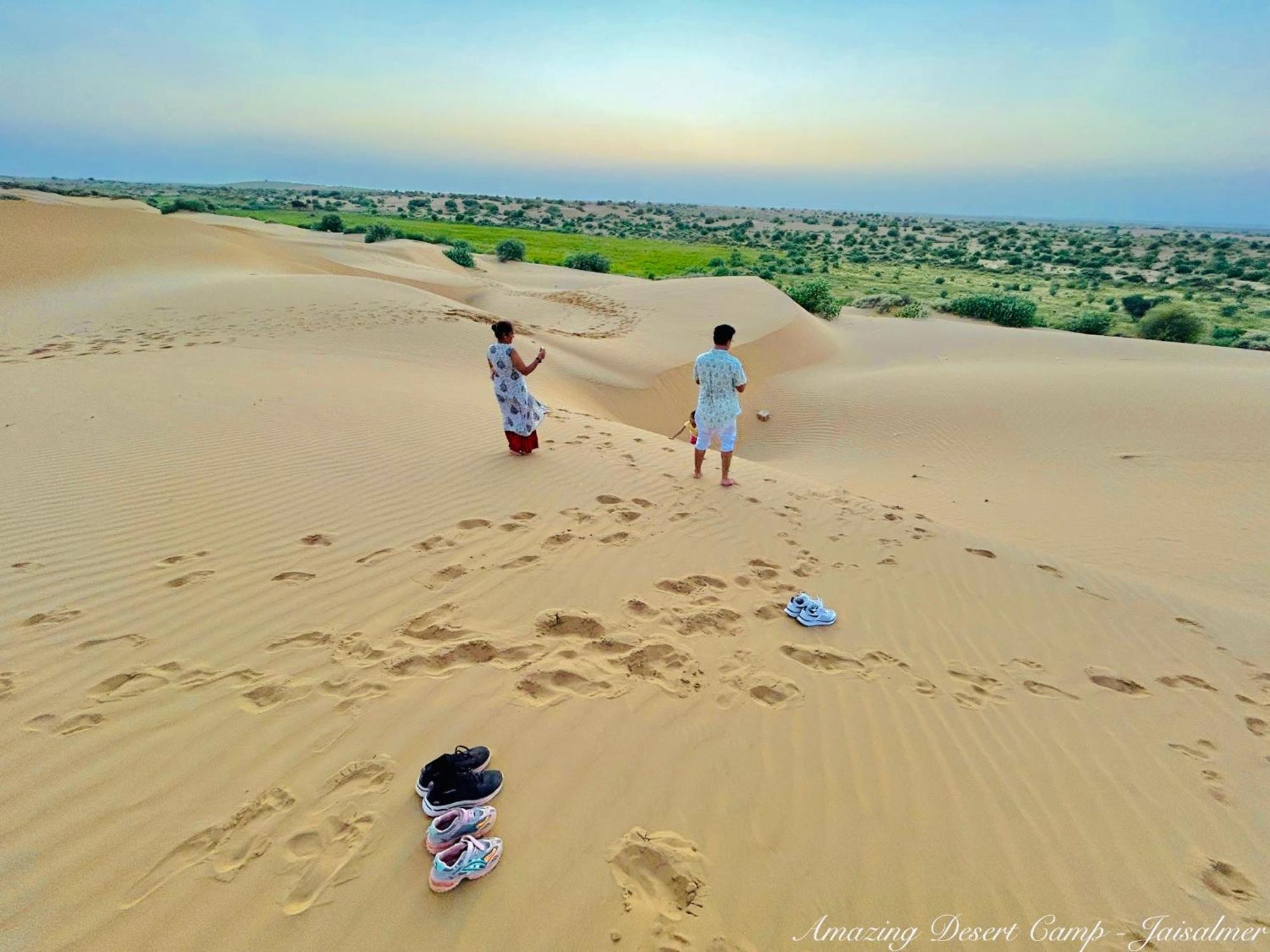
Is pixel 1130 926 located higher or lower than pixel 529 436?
lower

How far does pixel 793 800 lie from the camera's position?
8.78ft

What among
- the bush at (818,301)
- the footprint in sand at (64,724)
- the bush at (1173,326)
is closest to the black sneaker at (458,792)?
the footprint in sand at (64,724)

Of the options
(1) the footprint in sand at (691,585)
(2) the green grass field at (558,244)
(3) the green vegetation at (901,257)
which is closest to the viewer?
(1) the footprint in sand at (691,585)

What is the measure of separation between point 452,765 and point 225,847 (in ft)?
2.76

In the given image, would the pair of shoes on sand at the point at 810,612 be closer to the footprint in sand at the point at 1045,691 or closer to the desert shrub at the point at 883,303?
the footprint in sand at the point at 1045,691

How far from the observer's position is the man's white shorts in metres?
6.27

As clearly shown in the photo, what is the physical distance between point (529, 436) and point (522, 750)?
430cm

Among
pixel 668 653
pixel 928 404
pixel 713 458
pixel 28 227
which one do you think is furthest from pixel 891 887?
pixel 28 227

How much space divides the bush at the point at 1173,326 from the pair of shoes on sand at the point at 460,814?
23.9m

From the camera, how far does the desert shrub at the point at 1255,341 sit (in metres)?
16.8

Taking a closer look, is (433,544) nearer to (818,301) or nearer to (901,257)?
(818,301)

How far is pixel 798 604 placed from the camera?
4.20 m

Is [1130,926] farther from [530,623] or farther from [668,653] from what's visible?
[530,623]

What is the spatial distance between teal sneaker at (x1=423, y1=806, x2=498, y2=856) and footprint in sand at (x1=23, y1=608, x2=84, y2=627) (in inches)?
112
